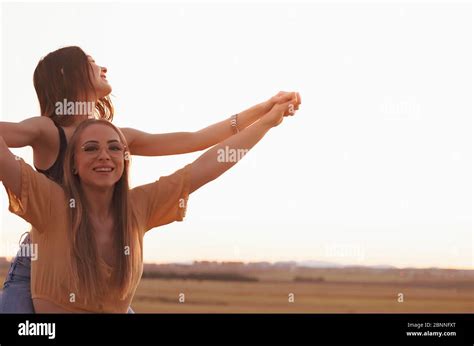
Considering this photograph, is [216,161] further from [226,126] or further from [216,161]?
[226,126]

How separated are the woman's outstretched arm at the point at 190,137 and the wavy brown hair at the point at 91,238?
83 cm

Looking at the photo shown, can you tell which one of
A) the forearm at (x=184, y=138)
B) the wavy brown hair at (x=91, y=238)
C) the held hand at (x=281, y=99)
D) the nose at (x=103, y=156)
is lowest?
the wavy brown hair at (x=91, y=238)

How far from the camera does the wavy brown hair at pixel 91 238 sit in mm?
4844

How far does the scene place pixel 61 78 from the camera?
550cm

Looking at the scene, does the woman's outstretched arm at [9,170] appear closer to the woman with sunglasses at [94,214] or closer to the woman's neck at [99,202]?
the woman with sunglasses at [94,214]

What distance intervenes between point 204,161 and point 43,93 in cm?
116

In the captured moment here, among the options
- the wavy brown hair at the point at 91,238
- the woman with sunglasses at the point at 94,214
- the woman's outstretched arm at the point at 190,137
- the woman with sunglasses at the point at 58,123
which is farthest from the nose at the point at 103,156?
the woman's outstretched arm at the point at 190,137

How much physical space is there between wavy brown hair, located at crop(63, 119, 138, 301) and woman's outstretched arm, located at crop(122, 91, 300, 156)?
829 mm

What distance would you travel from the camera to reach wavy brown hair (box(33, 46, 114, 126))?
17.9 ft

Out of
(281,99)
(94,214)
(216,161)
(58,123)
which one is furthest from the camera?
(281,99)

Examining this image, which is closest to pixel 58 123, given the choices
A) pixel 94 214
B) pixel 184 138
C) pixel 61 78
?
pixel 61 78

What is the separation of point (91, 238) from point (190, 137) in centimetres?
144
